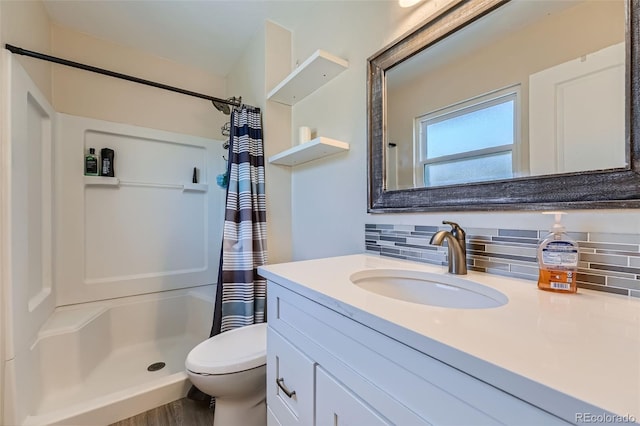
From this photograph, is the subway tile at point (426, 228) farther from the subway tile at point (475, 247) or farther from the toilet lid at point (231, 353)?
the toilet lid at point (231, 353)

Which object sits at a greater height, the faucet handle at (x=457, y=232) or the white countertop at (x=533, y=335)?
the faucet handle at (x=457, y=232)

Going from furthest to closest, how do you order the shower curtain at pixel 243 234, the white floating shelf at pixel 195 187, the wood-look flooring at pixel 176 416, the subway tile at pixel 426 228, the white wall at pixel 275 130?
the white floating shelf at pixel 195 187 < the white wall at pixel 275 130 < the shower curtain at pixel 243 234 < the wood-look flooring at pixel 176 416 < the subway tile at pixel 426 228

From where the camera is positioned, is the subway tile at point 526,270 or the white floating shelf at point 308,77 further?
the white floating shelf at point 308,77

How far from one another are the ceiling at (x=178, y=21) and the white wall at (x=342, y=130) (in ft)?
0.85

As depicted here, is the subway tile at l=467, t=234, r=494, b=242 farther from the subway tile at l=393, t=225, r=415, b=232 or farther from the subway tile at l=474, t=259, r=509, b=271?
the subway tile at l=393, t=225, r=415, b=232

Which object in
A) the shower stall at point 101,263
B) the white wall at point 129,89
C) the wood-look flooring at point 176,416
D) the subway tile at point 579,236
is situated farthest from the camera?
the white wall at point 129,89

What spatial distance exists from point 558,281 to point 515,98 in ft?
1.78

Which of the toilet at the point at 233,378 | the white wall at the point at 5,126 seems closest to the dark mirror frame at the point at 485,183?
the toilet at the point at 233,378

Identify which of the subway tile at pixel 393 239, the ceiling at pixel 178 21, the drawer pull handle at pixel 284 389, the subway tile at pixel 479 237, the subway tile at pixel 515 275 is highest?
the ceiling at pixel 178 21

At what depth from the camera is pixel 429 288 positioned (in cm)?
87

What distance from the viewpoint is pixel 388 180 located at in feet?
3.81

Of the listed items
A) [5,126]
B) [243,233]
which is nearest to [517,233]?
[243,233]

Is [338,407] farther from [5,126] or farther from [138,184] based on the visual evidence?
[138,184]

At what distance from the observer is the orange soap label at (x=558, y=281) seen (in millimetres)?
636
